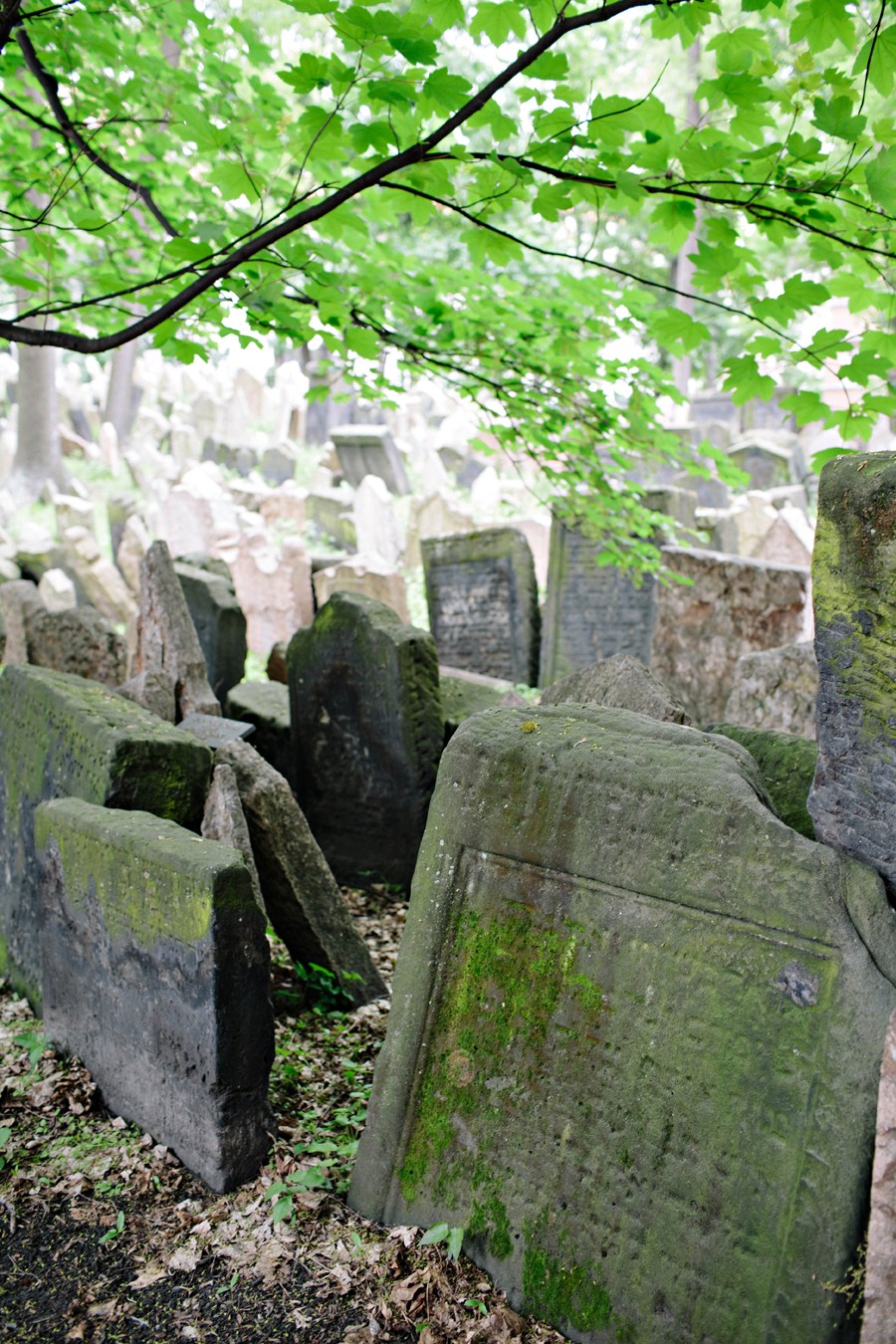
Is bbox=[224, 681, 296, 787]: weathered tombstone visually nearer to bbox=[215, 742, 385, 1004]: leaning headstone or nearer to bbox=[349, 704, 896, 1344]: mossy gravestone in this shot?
bbox=[215, 742, 385, 1004]: leaning headstone

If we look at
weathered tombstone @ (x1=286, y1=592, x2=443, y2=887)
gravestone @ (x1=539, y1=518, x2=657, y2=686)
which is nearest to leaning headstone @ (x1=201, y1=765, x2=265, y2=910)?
weathered tombstone @ (x1=286, y1=592, x2=443, y2=887)

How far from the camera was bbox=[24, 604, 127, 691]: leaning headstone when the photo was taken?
6.30 meters

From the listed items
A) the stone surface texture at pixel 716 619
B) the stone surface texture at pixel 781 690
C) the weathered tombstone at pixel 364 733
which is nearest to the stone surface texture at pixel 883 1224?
the stone surface texture at pixel 781 690

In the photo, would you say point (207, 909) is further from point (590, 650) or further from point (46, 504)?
point (46, 504)

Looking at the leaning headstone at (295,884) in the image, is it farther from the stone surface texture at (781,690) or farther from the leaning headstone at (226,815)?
the stone surface texture at (781,690)

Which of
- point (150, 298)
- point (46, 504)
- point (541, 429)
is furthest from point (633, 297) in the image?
point (46, 504)

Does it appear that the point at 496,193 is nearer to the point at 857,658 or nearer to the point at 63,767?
the point at 857,658

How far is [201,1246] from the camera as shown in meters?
2.21

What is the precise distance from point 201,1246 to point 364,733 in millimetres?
2933

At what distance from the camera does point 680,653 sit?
256 inches

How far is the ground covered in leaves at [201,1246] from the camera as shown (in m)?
1.98

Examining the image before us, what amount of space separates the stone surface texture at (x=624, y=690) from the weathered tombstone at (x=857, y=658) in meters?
0.90

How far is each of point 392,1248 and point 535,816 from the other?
111 centimetres

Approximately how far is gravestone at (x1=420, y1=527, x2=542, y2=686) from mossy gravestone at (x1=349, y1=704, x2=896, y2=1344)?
551 cm
